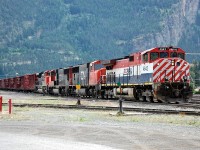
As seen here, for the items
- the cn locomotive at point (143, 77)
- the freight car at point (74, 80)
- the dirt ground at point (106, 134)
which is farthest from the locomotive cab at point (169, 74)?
the freight car at point (74, 80)

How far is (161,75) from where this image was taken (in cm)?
4219

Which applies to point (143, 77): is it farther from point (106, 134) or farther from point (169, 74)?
point (106, 134)

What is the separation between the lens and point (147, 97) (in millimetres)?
45188

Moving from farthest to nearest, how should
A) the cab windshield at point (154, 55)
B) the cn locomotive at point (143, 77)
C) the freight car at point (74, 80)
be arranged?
the freight car at point (74, 80) < the cab windshield at point (154, 55) < the cn locomotive at point (143, 77)

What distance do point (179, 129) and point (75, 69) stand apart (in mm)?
53839

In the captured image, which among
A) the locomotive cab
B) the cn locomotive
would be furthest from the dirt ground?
the locomotive cab

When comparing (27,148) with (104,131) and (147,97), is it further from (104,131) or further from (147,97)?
(147,97)

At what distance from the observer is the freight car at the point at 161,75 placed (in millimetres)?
41406

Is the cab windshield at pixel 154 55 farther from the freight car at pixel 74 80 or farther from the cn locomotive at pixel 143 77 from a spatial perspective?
the freight car at pixel 74 80

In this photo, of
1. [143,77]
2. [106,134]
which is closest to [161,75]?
[143,77]

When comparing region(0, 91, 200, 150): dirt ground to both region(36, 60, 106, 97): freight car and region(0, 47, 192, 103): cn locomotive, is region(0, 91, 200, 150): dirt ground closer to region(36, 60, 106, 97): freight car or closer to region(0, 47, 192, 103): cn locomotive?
region(0, 47, 192, 103): cn locomotive

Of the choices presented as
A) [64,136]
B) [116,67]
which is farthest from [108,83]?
[64,136]

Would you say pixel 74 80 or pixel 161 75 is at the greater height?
pixel 74 80

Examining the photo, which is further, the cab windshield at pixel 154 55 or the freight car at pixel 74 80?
the freight car at pixel 74 80
